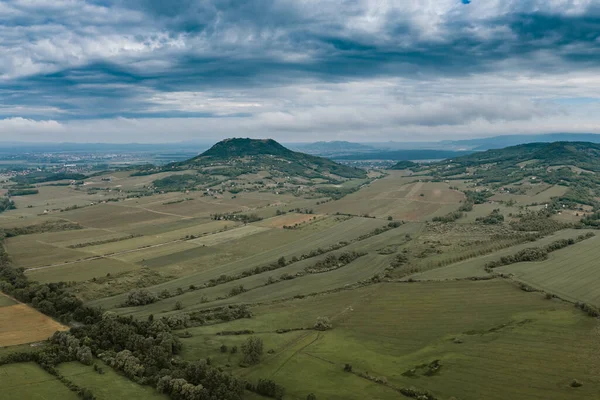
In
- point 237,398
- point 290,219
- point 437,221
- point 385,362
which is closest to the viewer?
point 237,398

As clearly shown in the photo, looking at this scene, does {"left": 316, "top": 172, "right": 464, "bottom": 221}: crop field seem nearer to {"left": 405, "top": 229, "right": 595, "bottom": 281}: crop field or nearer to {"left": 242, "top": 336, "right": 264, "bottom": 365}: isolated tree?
{"left": 405, "top": 229, "right": 595, "bottom": 281}: crop field

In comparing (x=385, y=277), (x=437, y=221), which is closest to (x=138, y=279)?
(x=385, y=277)

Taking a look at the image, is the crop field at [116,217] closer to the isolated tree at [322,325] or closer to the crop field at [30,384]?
the crop field at [30,384]

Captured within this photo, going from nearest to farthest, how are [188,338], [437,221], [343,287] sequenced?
[188,338], [343,287], [437,221]

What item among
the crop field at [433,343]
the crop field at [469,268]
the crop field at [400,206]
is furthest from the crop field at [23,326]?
the crop field at [400,206]

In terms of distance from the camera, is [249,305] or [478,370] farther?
[249,305]

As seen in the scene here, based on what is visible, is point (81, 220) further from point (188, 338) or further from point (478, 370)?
point (478, 370)

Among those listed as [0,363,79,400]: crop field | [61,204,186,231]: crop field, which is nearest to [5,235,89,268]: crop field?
[61,204,186,231]: crop field

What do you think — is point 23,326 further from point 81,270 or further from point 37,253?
point 37,253
